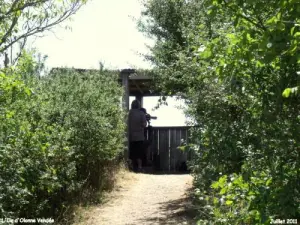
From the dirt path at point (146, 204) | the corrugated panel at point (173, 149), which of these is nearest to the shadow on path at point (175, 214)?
the dirt path at point (146, 204)

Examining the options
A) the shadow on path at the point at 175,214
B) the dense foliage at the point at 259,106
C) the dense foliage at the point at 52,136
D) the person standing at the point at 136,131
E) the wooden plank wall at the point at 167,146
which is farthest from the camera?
the wooden plank wall at the point at 167,146

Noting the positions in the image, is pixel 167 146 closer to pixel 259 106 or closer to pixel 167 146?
pixel 167 146

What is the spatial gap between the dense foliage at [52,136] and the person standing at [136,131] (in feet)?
4.99

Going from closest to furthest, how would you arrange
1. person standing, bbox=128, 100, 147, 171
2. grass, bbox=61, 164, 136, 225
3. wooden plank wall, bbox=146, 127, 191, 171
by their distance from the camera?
grass, bbox=61, 164, 136, 225
person standing, bbox=128, 100, 147, 171
wooden plank wall, bbox=146, 127, 191, 171

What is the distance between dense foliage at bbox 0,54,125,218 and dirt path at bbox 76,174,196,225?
0.62 meters

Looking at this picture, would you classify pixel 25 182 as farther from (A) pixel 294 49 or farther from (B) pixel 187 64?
(A) pixel 294 49

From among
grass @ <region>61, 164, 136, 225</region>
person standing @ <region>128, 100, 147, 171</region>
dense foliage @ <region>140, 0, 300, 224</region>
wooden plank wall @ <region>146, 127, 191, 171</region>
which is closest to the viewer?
dense foliage @ <region>140, 0, 300, 224</region>

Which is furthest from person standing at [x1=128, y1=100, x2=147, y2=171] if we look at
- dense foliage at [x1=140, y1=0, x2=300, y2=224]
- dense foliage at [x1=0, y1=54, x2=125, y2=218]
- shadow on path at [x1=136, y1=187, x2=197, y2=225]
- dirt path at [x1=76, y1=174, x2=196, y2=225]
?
dense foliage at [x1=140, y1=0, x2=300, y2=224]

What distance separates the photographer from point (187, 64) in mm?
6699

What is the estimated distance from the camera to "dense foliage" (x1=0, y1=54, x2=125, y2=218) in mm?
5426

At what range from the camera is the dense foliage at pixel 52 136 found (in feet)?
17.8

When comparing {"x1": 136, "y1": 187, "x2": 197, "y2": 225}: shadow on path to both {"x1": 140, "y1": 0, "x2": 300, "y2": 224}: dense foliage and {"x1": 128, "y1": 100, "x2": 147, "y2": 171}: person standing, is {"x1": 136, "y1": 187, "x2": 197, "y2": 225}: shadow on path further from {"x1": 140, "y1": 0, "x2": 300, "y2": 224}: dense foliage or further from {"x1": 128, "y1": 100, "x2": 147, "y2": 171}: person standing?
{"x1": 128, "y1": 100, "x2": 147, "y2": 171}: person standing

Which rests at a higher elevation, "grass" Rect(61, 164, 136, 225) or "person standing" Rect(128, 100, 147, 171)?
"person standing" Rect(128, 100, 147, 171)

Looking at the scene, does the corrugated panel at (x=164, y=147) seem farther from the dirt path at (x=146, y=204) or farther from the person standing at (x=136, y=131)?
the dirt path at (x=146, y=204)
